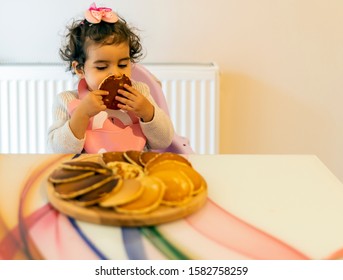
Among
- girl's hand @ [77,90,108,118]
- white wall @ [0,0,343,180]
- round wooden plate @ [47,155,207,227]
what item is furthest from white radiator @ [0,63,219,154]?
round wooden plate @ [47,155,207,227]

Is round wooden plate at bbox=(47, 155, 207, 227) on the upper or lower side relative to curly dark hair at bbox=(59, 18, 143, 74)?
lower

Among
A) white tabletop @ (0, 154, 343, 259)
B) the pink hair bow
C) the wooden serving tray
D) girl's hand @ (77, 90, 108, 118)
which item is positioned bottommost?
white tabletop @ (0, 154, 343, 259)

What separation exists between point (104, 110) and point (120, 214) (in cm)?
77

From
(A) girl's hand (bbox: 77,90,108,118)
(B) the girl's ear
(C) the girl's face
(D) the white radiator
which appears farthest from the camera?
(D) the white radiator

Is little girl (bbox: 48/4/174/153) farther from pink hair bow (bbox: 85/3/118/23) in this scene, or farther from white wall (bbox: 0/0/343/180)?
white wall (bbox: 0/0/343/180)

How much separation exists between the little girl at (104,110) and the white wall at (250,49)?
2.90 ft

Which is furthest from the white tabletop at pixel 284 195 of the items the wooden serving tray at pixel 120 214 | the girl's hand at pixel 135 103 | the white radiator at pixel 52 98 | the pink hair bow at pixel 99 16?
the white radiator at pixel 52 98

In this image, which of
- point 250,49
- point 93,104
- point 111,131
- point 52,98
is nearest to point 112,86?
point 93,104

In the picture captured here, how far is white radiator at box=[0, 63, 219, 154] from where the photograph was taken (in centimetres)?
268

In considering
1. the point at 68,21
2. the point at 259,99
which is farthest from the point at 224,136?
the point at 68,21

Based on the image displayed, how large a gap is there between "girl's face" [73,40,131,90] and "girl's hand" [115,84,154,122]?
0.08m

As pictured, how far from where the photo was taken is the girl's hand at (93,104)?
1635mm

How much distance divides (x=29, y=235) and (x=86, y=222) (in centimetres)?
9
